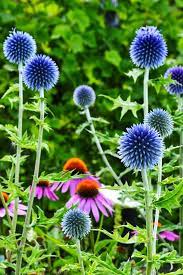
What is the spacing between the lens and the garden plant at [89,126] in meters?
1.93

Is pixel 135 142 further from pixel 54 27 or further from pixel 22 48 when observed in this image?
pixel 54 27

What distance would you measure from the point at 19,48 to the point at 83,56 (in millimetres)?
1690

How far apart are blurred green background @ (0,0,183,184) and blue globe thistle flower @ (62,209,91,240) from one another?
52.7 inches

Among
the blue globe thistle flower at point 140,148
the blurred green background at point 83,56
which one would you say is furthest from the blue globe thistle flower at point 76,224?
the blurred green background at point 83,56

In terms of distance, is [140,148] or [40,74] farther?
[40,74]

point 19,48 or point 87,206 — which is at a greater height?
point 19,48

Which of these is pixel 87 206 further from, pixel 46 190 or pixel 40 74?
pixel 40 74

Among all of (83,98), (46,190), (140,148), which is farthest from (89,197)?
(140,148)

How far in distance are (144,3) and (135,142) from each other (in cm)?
244

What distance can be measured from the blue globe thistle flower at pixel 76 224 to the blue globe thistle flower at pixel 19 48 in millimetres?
536

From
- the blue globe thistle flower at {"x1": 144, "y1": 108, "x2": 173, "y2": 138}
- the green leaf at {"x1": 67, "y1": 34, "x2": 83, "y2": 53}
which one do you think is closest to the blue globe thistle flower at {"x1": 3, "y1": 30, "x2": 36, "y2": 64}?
the blue globe thistle flower at {"x1": 144, "y1": 108, "x2": 173, "y2": 138}

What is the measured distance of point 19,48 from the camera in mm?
2102

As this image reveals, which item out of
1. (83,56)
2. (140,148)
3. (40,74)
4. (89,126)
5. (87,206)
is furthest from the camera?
(83,56)

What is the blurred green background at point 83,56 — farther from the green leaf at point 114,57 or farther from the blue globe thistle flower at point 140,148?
the blue globe thistle flower at point 140,148
